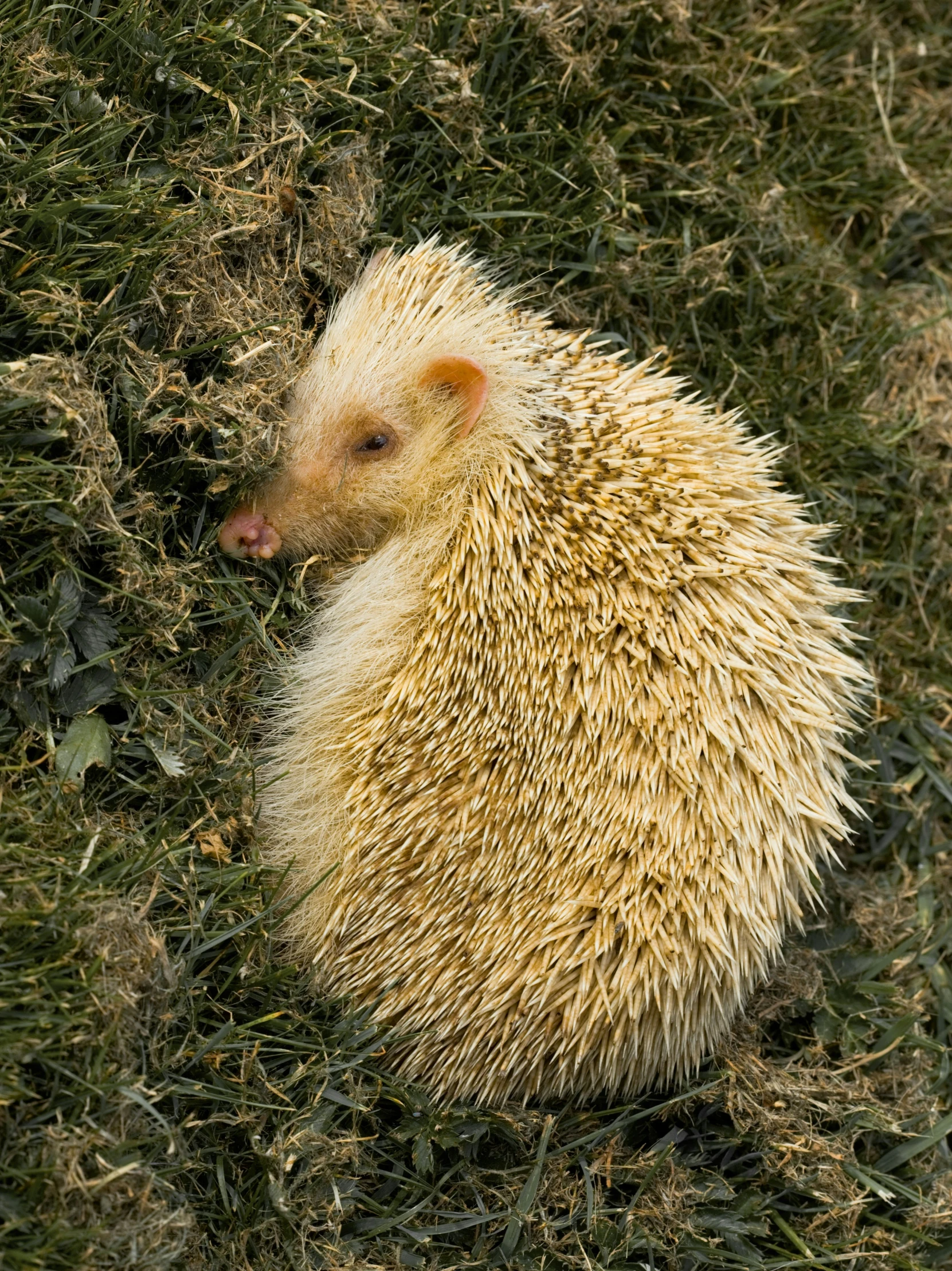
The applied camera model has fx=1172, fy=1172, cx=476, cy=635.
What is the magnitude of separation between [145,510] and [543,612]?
1.23m

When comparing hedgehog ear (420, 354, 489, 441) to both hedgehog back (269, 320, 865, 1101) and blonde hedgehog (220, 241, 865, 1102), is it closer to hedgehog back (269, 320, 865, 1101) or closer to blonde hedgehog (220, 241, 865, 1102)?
blonde hedgehog (220, 241, 865, 1102)

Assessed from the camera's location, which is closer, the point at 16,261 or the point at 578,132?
the point at 16,261

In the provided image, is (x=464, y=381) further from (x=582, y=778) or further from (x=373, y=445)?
(x=582, y=778)

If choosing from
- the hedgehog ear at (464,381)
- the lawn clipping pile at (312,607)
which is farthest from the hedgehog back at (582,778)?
the lawn clipping pile at (312,607)

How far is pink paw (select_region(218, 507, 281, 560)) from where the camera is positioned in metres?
3.73

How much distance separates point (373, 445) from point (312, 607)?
1.88ft

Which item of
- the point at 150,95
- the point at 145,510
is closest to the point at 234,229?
the point at 150,95

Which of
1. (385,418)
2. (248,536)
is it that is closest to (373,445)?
(385,418)

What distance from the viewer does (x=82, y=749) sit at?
3.31 metres

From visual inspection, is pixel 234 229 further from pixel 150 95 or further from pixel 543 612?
pixel 543 612

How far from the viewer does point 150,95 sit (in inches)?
145

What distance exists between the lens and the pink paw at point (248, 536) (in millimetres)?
3729

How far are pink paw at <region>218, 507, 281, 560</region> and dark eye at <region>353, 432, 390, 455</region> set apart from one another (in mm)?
379

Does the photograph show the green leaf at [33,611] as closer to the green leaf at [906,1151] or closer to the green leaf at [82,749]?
the green leaf at [82,749]
